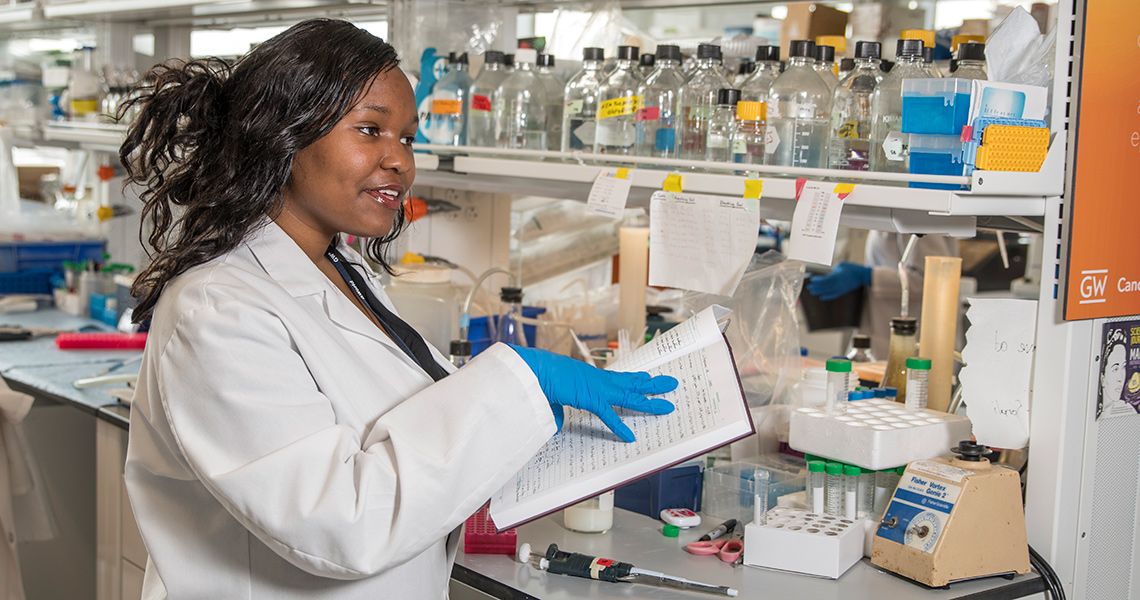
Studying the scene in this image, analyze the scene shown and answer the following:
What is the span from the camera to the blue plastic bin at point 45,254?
4363 millimetres

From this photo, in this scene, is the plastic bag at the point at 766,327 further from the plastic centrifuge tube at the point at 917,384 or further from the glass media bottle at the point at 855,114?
the glass media bottle at the point at 855,114

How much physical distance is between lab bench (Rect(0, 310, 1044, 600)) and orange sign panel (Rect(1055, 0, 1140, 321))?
0.48 metres

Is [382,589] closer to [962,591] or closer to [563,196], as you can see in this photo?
[962,591]

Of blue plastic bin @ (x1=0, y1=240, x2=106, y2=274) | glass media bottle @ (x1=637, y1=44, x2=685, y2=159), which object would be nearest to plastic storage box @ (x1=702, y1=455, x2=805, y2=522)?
glass media bottle @ (x1=637, y1=44, x2=685, y2=159)

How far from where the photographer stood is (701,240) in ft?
6.91

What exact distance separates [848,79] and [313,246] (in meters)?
0.94

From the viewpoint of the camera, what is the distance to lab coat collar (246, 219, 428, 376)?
58.4 inches

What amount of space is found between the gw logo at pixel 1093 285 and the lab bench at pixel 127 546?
446 millimetres

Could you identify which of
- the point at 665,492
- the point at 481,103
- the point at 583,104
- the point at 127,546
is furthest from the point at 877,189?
the point at 127,546

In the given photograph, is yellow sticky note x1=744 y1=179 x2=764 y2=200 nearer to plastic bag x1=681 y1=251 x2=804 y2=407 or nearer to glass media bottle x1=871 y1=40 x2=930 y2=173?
glass media bottle x1=871 y1=40 x2=930 y2=173

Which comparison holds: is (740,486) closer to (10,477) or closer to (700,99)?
(700,99)

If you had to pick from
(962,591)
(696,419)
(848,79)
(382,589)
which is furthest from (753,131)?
(382,589)

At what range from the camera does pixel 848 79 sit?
1949mm

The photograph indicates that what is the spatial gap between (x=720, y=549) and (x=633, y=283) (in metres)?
1.15
